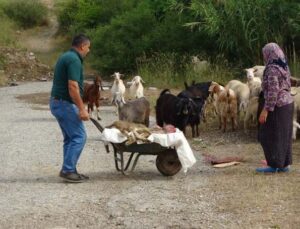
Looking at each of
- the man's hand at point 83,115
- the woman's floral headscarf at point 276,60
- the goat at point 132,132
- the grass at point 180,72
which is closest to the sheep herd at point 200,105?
the woman's floral headscarf at point 276,60

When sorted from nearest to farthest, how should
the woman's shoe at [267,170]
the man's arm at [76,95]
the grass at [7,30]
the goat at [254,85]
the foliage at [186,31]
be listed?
1. the man's arm at [76,95]
2. the woman's shoe at [267,170]
3. the goat at [254,85]
4. the foliage at [186,31]
5. the grass at [7,30]

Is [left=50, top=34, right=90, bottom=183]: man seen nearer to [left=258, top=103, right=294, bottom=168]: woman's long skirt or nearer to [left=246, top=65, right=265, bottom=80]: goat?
[left=258, top=103, right=294, bottom=168]: woman's long skirt

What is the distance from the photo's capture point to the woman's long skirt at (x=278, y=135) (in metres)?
9.32

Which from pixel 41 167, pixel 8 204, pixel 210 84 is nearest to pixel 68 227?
pixel 8 204

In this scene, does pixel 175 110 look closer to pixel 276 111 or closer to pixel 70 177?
pixel 276 111

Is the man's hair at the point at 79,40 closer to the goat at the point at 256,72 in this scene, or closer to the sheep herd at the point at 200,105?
the sheep herd at the point at 200,105

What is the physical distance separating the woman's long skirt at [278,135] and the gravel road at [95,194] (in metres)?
1.03

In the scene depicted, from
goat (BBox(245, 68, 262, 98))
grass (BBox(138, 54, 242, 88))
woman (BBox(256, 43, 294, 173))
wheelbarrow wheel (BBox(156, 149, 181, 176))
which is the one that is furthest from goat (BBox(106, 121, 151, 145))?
grass (BBox(138, 54, 242, 88))

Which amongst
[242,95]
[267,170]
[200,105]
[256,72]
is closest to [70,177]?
[267,170]

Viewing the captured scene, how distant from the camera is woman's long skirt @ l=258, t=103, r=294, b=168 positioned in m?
9.32

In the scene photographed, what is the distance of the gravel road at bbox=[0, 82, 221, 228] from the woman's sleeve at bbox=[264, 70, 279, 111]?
4.70 ft

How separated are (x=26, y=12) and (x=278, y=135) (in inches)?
1584

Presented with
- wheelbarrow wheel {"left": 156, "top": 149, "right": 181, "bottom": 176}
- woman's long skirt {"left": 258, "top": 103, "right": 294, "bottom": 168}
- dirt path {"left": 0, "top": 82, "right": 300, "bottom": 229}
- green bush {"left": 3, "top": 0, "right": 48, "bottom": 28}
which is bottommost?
dirt path {"left": 0, "top": 82, "right": 300, "bottom": 229}

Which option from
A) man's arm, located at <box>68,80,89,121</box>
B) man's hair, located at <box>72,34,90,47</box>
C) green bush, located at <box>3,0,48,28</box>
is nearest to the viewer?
man's arm, located at <box>68,80,89,121</box>
